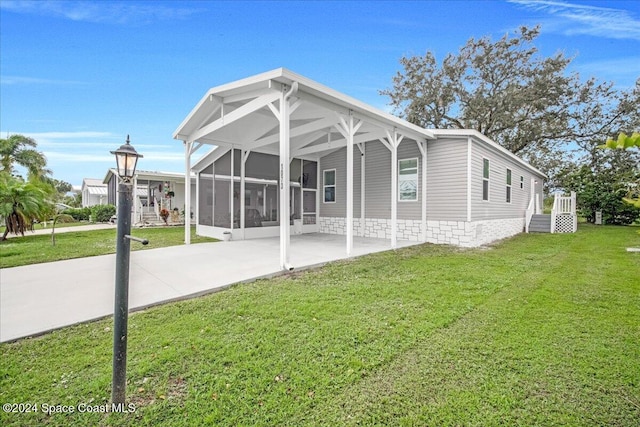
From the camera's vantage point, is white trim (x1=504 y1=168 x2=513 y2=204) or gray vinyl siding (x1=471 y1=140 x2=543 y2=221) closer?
gray vinyl siding (x1=471 y1=140 x2=543 y2=221)

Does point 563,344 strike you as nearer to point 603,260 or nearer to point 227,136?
point 603,260

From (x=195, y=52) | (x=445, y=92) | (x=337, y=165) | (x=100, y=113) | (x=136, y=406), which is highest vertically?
(x=445, y=92)

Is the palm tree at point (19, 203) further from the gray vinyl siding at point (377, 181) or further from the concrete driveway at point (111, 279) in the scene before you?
the gray vinyl siding at point (377, 181)

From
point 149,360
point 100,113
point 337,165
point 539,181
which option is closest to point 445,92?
point 539,181

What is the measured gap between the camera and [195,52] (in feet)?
33.5

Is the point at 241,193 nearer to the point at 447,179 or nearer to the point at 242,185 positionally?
the point at 242,185

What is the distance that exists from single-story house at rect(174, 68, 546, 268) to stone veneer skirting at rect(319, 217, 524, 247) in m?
0.03

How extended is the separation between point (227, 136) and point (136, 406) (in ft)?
25.4

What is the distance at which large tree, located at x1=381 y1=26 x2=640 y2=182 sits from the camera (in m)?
16.9

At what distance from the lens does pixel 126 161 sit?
7.38 feet

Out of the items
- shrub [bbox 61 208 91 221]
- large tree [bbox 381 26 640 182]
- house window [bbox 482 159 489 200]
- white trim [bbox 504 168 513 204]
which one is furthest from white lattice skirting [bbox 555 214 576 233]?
shrub [bbox 61 208 91 221]

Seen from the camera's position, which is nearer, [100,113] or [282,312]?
[282,312]

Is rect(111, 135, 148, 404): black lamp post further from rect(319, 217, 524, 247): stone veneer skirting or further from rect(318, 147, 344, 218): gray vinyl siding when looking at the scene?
rect(318, 147, 344, 218): gray vinyl siding

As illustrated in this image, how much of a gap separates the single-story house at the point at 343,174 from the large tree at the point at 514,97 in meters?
8.09
